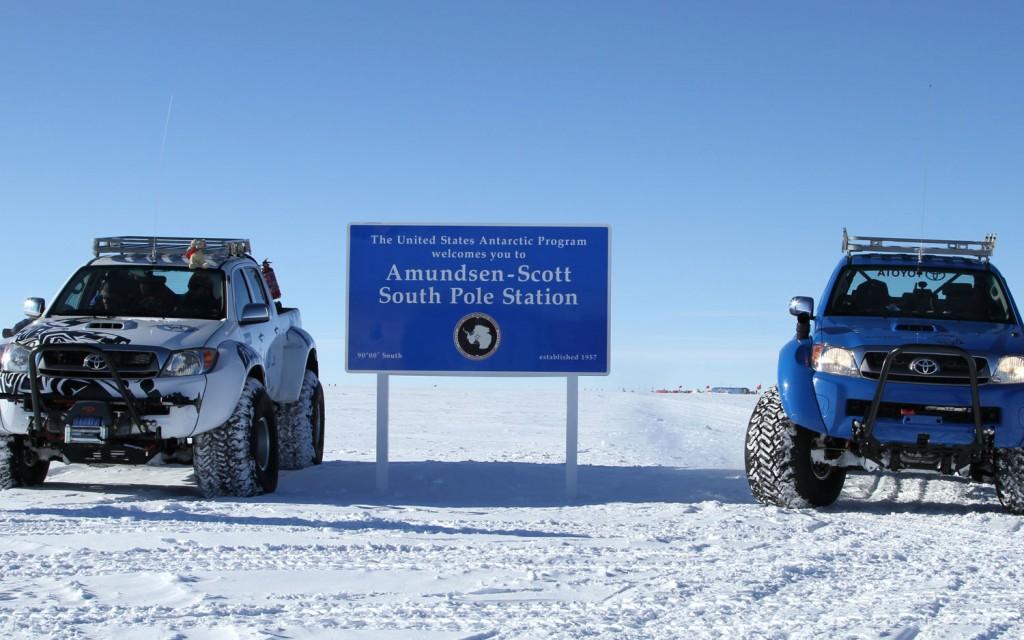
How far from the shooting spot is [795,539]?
714 cm

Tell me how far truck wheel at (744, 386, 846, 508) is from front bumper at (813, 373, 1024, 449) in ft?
1.32

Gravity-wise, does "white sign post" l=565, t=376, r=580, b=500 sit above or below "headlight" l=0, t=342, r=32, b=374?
below

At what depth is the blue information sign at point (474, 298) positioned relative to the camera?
33.3 ft

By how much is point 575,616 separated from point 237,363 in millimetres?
4969

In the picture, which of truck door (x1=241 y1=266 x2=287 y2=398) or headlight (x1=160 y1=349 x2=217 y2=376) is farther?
truck door (x1=241 y1=266 x2=287 y2=398)

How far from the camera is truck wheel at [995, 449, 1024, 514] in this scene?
834 centimetres

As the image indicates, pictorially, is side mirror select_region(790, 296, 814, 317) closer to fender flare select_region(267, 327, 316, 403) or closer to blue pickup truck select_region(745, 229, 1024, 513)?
blue pickup truck select_region(745, 229, 1024, 513)

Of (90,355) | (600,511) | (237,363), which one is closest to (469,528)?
(600,511)

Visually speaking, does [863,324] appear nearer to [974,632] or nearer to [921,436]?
[921,436]

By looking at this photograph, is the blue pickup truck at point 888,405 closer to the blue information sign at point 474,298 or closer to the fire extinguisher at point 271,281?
the blue information sign at point 474,298

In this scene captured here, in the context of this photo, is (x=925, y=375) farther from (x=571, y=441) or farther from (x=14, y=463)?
(x=14, y=463)

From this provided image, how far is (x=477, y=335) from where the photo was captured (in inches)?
402

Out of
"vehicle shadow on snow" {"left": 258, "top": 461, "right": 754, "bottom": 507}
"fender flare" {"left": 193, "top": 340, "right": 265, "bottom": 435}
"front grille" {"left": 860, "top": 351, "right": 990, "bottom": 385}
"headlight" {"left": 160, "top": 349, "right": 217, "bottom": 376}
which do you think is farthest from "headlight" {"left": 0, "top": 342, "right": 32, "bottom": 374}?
"front grille" {"left": 860, "top": 351, "right": 990, "bottom": 385}

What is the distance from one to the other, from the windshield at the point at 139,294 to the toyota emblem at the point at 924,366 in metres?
5.48
